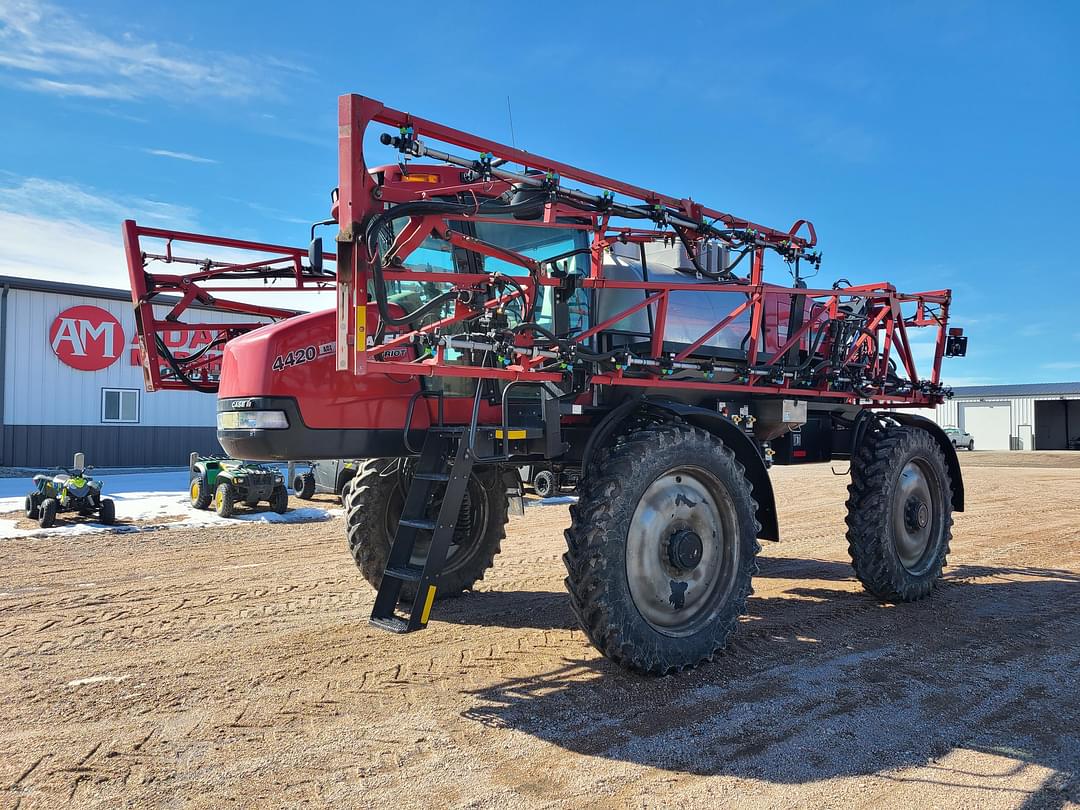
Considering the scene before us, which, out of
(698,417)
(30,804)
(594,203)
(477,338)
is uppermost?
(594,203)

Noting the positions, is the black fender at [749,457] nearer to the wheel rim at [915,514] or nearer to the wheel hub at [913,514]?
the wheel rim at [915,514]

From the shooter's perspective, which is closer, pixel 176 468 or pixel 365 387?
pixel 365 387

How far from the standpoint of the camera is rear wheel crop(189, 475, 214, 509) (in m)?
12.8

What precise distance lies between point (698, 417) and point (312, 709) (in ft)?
9.72

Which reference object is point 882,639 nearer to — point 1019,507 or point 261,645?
point 261,645

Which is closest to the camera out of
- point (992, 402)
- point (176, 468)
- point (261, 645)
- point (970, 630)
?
point (261, 645)

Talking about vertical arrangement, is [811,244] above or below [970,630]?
above

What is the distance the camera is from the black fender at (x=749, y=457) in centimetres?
541

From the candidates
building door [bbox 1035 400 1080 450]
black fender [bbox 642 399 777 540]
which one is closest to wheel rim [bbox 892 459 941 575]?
black fender [bbox 642 399 777 540]

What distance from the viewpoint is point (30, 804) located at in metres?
3.21

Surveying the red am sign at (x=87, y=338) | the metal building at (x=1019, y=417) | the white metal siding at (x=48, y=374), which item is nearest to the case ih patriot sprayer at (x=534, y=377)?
the white metal siding at (x=48, y=374)

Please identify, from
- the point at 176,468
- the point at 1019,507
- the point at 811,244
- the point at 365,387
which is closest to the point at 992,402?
the point at 1019,507

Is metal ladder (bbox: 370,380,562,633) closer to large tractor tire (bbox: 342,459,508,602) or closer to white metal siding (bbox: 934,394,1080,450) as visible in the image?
large tractor tire (bbox: 342,459,508,602)

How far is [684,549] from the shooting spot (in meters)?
4.94
